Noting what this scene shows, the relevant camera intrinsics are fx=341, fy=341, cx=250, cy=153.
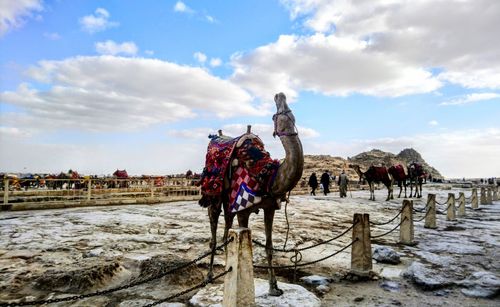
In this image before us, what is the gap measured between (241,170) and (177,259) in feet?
7.42

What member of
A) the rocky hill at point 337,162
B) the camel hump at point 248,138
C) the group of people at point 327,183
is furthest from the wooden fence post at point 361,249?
the rocky hill at point 337,162

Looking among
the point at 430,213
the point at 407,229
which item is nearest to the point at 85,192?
the point at 407,229

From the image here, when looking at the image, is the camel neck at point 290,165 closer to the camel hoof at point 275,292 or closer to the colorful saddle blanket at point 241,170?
the colorful saddle blanket at point 241,170

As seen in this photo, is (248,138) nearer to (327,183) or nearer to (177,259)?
(177,259)

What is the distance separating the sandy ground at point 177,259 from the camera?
4465 millimetres

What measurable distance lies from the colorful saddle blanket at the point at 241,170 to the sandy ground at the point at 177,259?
4.61 feet

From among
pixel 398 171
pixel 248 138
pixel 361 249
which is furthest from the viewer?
pixel 398 171

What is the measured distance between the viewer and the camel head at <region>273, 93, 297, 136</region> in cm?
421

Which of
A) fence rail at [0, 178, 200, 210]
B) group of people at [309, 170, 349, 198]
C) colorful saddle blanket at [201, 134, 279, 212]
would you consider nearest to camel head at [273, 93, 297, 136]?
colorful saddle blanket at [201, 134, 279, 212]

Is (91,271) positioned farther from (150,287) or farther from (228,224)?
(228,224)

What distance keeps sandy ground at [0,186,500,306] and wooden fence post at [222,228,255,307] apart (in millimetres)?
1240

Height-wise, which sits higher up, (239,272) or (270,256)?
(239,272)

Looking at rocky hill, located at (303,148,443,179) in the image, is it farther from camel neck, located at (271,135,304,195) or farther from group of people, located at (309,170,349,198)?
camel neck, located at (271,135,304,195)

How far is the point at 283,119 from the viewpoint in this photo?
423 centimetres
